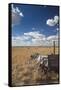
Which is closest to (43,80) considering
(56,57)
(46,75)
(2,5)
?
(46,75)

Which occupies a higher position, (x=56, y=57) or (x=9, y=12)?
(x=9, y=12)

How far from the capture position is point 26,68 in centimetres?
177

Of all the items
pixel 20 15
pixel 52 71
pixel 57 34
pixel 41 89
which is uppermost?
pixel 20 15

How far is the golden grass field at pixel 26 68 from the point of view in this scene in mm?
1747

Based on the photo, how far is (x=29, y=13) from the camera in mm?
1776

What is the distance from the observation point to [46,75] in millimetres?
1804

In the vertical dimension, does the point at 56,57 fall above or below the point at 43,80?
above

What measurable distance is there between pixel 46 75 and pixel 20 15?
47cm

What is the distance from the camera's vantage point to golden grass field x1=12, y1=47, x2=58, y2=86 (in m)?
1.75

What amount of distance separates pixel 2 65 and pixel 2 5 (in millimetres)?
418

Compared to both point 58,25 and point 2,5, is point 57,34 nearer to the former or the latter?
point 58,25

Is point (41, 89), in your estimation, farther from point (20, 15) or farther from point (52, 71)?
point (20, 15)

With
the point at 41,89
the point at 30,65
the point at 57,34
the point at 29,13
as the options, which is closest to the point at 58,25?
the point at 57,34

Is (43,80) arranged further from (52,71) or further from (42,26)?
(42,26)
